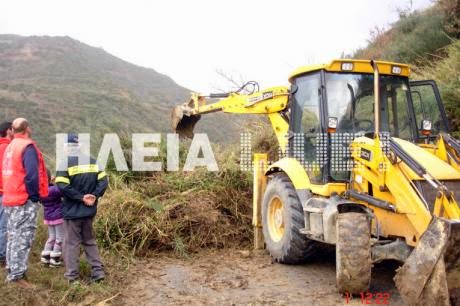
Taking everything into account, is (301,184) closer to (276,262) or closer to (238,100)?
(276,262)

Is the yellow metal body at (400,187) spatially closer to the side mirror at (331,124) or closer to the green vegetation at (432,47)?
the side mirror at (331,124)

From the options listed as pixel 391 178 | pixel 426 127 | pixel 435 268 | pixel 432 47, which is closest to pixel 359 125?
pixel 426 127

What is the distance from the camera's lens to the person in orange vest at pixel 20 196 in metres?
5.15

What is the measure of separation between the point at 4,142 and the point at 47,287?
1971 millimetres

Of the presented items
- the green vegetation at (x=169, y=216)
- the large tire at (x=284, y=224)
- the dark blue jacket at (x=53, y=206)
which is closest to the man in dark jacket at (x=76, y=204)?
the green vegetation at (x=169, y=216)

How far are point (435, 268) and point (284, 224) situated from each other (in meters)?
2.49

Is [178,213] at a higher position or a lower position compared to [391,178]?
lower

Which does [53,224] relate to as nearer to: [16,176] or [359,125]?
[16,176]

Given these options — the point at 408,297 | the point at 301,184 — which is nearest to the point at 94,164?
the point at 301,184

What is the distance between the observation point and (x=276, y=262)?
6352 mm

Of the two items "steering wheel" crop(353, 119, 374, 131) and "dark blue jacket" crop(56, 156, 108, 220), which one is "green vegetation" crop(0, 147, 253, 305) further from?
"steering wheel" crop(353, 119, 374, 131)

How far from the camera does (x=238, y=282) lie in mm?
5645

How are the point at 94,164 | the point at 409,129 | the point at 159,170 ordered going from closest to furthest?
1. the point at 94,164
2. the point at 409,129
3. the point at 159,170

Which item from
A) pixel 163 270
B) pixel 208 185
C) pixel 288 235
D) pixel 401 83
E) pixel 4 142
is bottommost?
pixel 163 270
